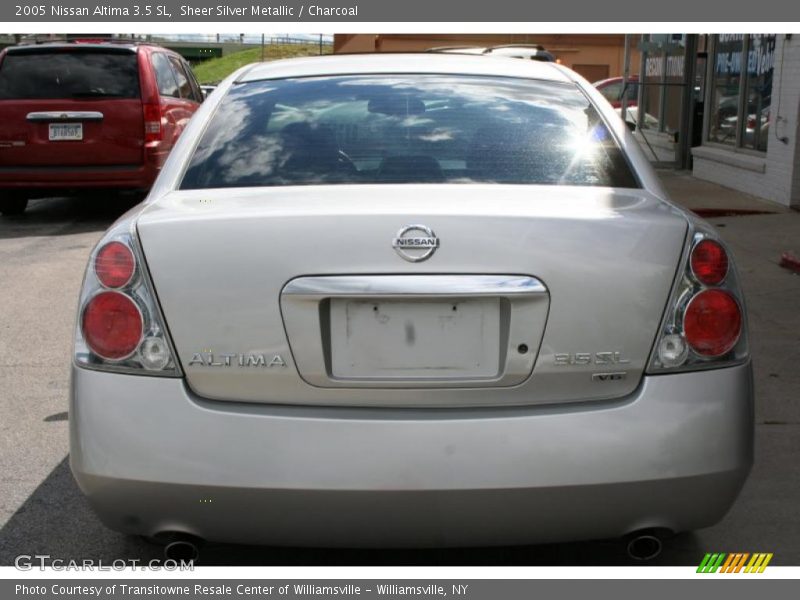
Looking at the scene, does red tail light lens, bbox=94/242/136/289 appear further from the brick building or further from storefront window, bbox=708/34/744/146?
the brick building

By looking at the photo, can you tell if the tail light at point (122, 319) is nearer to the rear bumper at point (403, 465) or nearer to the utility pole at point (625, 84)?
the rear bumper at point (403, 465)

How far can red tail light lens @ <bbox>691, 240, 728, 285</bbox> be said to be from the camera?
10.1 feet

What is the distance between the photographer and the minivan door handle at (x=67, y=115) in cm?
1152

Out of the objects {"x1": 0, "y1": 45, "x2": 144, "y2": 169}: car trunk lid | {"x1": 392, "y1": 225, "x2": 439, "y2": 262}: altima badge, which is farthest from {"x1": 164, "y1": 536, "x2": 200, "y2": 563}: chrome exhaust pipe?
{"x1": 0, "y1": 45, "x2": 144, "y2": 169}: car trunk lid

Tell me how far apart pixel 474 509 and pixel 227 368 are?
0.74 m

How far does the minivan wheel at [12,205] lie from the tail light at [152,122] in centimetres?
181

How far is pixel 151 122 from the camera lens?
11.7 metres

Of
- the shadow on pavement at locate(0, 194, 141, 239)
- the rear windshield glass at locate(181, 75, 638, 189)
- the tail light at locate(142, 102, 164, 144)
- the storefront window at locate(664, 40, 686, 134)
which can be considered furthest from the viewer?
the storefront window at locate(664, 40, 686, 134)

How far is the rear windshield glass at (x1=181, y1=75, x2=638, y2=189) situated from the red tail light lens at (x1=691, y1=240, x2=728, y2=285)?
1.46 ft

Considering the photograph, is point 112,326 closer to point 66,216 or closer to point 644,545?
point 644,545

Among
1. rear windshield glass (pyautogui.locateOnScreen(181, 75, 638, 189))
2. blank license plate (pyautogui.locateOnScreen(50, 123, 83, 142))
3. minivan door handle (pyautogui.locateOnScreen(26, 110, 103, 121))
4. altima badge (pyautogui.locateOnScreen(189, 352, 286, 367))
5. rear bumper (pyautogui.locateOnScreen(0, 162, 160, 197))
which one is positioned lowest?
rear bumper (pyautogui.locateOnScreen(0, 162, 160, 197))

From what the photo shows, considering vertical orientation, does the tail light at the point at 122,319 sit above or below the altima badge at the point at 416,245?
below

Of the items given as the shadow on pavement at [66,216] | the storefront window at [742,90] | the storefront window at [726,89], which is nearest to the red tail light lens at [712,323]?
the shadow on pavement at [66,216]
